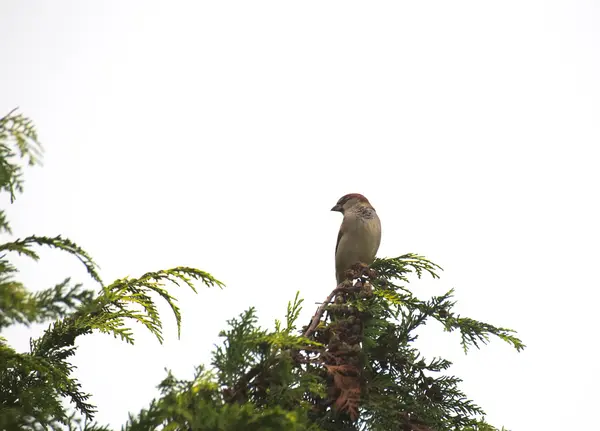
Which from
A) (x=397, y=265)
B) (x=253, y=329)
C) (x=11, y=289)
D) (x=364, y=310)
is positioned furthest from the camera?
(x=397, y=265)

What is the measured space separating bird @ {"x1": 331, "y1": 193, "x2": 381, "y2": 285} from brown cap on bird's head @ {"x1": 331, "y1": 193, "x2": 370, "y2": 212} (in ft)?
0.60

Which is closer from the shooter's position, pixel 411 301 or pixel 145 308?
pixel 145 308

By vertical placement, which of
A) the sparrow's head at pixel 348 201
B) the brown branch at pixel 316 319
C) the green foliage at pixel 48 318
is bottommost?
the green foliage at pixel 48 318

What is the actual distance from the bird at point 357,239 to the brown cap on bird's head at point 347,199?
18 centimetres

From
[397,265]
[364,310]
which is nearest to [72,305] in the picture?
[364,310]

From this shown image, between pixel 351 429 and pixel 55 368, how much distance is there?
46.5 inches

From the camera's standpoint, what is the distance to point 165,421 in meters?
2.05

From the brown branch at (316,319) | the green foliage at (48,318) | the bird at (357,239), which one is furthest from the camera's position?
the bird at (357,239)

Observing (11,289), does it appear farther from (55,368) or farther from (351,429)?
(351,429)

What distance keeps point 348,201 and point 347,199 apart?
0.11 ft

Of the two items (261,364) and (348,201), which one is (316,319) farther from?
(348,201)

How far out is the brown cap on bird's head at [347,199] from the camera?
20.3 feet

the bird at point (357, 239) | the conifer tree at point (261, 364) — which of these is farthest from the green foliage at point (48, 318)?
the bird at point (357, 239)

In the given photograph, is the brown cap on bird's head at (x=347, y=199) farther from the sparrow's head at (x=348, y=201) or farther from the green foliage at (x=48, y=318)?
the green foliage at (x=48, y=318)
